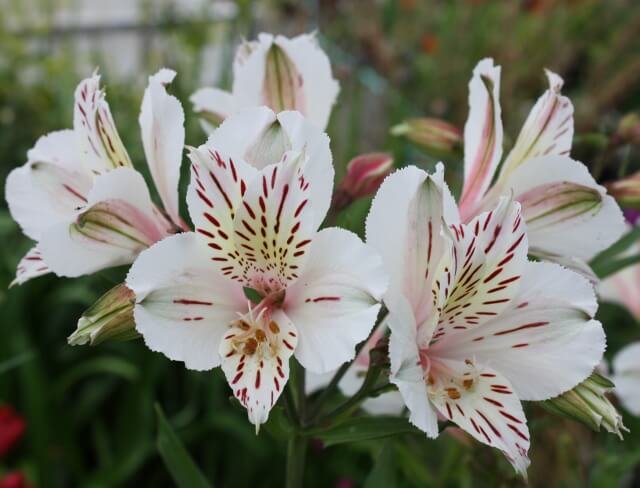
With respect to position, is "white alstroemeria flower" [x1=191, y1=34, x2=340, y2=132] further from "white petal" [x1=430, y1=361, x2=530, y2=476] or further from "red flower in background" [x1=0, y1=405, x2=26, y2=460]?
"red flower in background" [x1=0, y1=405, x2=26, y2=460]

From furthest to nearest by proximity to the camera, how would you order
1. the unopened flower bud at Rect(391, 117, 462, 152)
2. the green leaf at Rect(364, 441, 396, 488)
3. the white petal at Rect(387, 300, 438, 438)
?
the unopened flower bud at Rect(391, 117, 462, 152)
the green leaf at Rect(364, 441, 396, 488)
the white petal at Rect(387, 300, 438, 438)

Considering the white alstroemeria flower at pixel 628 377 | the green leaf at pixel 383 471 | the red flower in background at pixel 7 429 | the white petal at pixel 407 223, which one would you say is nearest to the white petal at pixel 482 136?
the white petal at pixel 407 223

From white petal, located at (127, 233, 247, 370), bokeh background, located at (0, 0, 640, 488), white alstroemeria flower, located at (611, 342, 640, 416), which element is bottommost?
bokeh background, located at (0, 0, 640, 488)

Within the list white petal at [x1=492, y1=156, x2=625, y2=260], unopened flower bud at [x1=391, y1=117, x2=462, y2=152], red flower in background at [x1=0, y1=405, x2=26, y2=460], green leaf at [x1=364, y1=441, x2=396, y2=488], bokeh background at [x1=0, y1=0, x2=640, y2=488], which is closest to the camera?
white petal at [x1=492, y1=156, x2=625, y2=260]

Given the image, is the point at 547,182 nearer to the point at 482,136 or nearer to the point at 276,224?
the point at 482,136

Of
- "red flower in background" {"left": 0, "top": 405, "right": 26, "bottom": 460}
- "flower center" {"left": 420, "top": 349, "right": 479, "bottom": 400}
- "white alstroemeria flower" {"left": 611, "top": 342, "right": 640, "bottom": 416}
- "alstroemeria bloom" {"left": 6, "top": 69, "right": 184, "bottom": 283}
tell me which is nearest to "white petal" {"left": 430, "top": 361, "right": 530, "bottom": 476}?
"flower center" {"left": 420, "top": 349, "right": 479, "bottom": 400}

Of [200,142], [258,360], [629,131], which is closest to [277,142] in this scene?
[258,360]

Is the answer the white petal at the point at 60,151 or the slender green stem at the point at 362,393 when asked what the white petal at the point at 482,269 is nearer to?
the slender green stem at the point at 362,393
